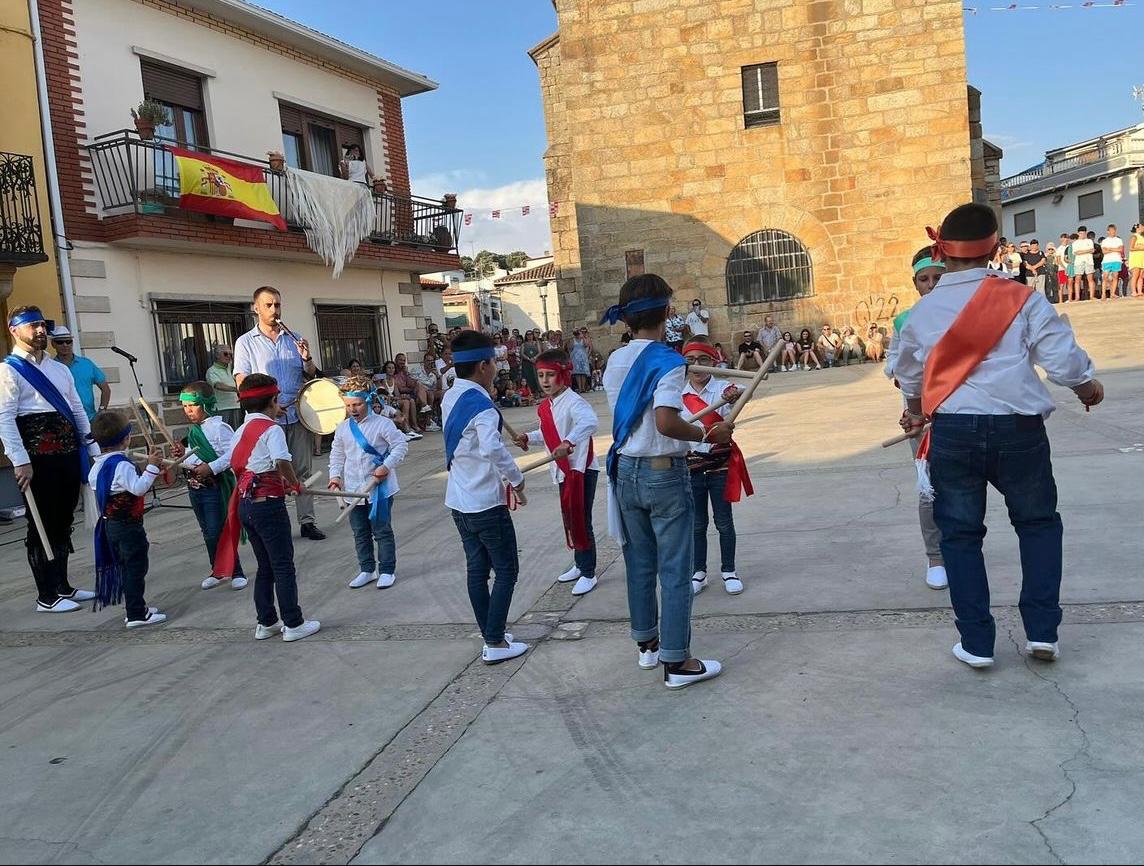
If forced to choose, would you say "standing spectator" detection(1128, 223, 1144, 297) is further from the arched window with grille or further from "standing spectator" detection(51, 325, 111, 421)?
"standing spectator" detection(51, 325, 111, 421)

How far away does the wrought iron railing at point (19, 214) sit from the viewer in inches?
403

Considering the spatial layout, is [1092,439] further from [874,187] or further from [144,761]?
[874,187]

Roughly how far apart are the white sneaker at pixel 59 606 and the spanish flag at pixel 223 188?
785 centimetres

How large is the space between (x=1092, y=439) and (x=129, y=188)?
11.5 metres

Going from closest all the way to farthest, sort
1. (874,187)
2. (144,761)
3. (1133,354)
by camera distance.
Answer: (144,761) → (1133,354) → (874,187)

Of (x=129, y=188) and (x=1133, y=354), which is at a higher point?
(x=129, y=188)

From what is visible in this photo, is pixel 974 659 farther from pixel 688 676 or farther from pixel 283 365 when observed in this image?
pixel 283 365

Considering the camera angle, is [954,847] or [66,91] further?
[66,91]

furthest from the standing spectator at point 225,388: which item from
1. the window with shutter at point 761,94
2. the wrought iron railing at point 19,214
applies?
the window with shutter at point 761,94

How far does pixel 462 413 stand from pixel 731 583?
1.78 metres

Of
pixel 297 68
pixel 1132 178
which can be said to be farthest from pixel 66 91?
pixel 1132 178

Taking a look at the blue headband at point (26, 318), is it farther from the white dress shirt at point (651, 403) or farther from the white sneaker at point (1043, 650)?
the white sneaker at point (1043, 650)

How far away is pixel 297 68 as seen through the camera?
1556 centimetres

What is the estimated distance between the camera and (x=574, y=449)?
5090 millimetres
